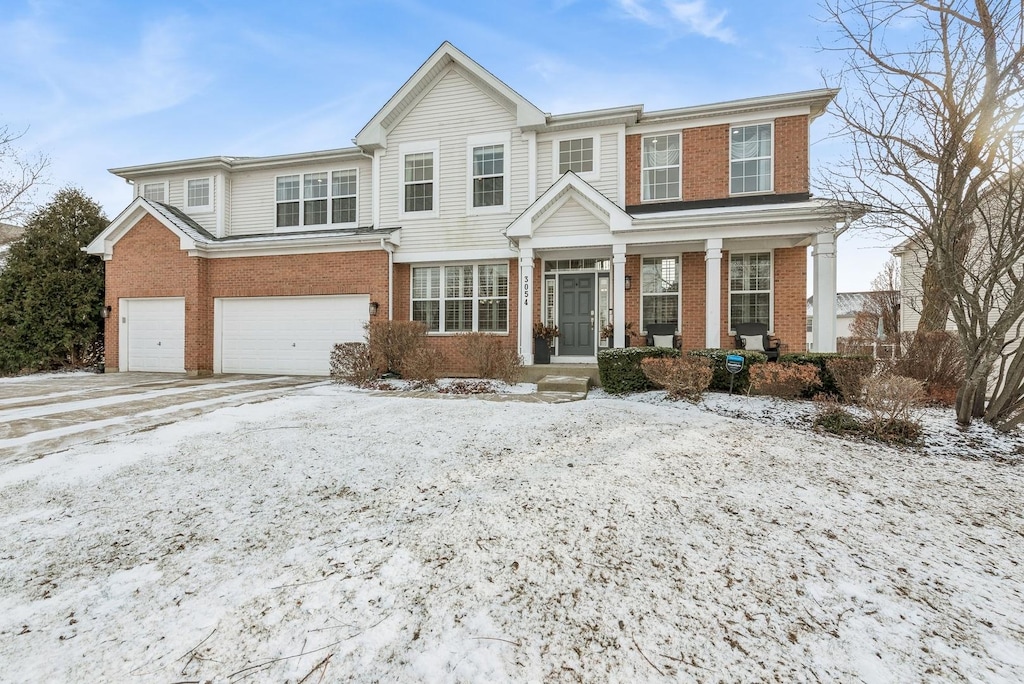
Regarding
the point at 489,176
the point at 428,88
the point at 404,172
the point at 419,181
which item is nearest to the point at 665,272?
the point at 489,176

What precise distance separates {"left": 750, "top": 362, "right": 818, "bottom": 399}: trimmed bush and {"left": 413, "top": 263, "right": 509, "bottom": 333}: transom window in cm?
592

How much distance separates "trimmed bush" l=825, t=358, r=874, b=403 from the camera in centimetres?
Answer: 656

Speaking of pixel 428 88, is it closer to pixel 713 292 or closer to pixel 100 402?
pixel 713 292

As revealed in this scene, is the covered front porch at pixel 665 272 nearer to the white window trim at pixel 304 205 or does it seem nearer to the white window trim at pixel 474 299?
the white window trim at pixel 474 299

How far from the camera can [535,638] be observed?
2.19 metres

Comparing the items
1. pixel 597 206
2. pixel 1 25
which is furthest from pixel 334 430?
pixel 1 25

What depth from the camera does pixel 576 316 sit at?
11.3m

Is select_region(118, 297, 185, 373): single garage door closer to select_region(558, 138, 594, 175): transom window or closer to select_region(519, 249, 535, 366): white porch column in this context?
select_region(519, 249, 535, 366): white porch column

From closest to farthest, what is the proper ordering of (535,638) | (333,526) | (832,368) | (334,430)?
1. (535,638)
2. (333,526)
3. (334,430)
4. (832,368)

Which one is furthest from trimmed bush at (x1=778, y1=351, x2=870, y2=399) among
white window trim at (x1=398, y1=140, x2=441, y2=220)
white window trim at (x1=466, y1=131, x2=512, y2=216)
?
white window trim at (x1=398, y1=140, x2=441, y2=220)

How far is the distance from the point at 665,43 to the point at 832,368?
881 cm

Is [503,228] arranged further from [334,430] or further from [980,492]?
[980,492]

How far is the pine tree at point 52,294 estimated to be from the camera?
1279 centimetres

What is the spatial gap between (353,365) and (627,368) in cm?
556
